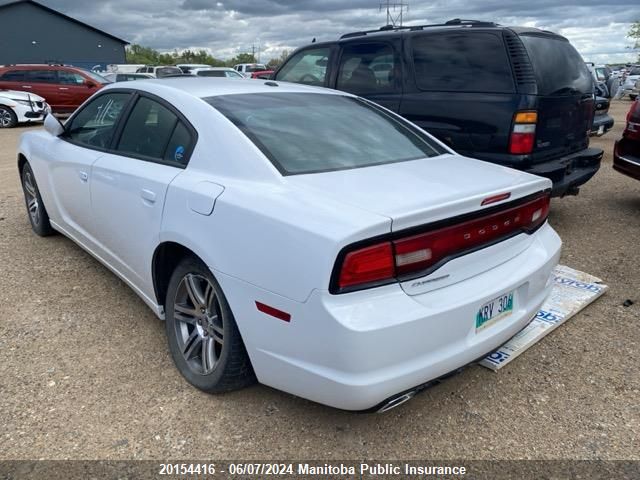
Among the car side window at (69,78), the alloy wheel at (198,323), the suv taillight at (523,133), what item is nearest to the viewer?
the alloy wheel at (198,323)

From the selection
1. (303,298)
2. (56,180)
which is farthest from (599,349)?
(56,180)

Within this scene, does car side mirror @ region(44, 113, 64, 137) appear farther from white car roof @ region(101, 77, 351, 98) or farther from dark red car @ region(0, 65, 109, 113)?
dark red car @ region(0, 65, 109, 113)

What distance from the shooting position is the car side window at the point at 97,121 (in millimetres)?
3506

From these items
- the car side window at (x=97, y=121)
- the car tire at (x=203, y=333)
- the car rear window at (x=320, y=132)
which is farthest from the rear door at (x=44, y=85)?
the car tire at (x=203, y=333)

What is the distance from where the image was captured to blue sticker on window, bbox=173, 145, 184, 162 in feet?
9.04

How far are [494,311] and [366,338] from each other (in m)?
0.73

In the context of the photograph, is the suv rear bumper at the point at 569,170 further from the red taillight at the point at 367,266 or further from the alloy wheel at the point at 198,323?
the alloy wheel at the point at 198,323

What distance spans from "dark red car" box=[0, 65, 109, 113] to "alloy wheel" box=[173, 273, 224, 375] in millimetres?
15761

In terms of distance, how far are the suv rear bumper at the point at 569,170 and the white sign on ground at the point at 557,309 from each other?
31.5 inches

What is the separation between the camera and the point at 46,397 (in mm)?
2619

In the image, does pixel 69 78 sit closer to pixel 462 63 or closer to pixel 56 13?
pixel 462 63

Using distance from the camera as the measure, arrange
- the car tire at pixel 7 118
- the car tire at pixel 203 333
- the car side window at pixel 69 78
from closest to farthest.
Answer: the car tire at pixel 203 333 < the car tire at pixel 7 118 < the car side window at pixel 69 78

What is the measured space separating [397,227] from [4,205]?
19.6 feet

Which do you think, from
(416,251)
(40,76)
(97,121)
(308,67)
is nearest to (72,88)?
(40,76)
